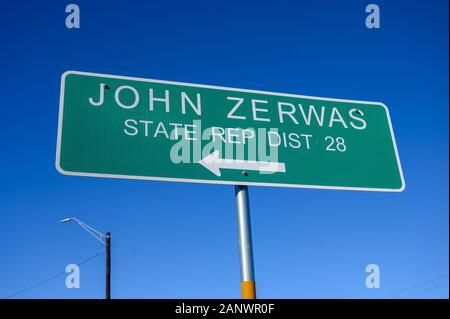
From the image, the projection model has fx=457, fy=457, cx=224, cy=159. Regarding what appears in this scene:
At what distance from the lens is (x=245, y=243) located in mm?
2848

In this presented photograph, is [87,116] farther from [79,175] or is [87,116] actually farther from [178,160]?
[178,160]

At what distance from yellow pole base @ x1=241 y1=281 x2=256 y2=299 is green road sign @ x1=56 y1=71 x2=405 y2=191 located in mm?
623

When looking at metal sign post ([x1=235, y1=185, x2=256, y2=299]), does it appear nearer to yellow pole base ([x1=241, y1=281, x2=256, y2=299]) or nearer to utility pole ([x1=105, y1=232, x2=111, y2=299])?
yellow pole base ([x1=241, y1=281, x2=256, y2=299])

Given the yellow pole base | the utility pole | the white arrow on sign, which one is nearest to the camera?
the yellow pole base

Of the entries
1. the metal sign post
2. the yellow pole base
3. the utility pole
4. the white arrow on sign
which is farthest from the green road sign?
the utility pole

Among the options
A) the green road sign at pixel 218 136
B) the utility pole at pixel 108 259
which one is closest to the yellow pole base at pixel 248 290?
the green road sign at pixel 218 136

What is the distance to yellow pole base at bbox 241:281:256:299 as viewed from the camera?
269cm

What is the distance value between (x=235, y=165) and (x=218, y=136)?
0.23 m

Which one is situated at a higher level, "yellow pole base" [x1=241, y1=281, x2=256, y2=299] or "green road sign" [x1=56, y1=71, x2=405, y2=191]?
"green road sign" [x1=56, y1=71, x2=405, y2=191]

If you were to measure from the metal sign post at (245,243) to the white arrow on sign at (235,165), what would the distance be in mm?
149

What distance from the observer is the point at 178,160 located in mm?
2840

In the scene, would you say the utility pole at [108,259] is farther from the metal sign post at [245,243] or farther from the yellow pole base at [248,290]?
the yellow pole base at [248,290]
